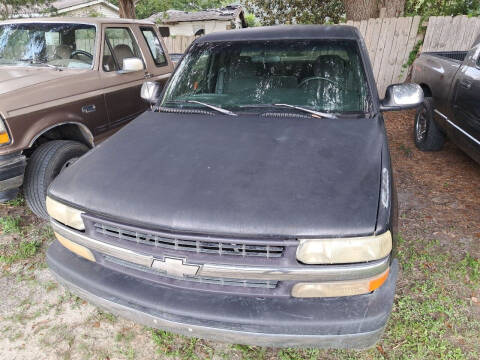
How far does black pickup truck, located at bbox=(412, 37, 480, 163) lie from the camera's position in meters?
3.57

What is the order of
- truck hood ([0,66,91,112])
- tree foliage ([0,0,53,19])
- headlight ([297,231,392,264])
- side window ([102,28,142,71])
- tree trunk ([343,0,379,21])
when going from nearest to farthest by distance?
headlight ([297,231,392,264]) < truck hood ([0,66,91,112]) < side window ([102,28,142,71]) < tree trunk ([343,0,379,21]) < tree foliage ([0,0,53,19])

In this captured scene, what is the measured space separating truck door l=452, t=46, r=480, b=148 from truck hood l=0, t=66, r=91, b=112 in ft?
13.5

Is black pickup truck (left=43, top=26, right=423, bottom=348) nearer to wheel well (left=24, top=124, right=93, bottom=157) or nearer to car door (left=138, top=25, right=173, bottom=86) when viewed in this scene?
wheel well (left=24, top=124, right=93, bottom=157)

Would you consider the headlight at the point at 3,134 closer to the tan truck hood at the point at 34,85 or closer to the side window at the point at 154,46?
the tan truck hood at the point at 34,85

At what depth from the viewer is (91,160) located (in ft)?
6.86

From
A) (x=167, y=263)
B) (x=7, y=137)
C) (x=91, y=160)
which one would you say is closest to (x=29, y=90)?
(x=7, y=137)

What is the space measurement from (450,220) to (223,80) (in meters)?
2.64

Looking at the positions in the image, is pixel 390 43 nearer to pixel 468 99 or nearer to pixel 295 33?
pixel 468 99

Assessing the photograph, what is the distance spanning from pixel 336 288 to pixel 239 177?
0.72m

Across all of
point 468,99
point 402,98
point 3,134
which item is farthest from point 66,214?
point 468,99

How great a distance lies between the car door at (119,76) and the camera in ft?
12.9

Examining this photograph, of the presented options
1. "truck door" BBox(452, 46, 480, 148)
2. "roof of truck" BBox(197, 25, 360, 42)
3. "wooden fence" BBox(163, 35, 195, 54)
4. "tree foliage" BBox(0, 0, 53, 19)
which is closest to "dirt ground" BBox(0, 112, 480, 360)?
"truck door" BBox(452, 46, 480, 148)

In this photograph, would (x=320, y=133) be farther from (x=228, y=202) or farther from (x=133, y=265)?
(x=133, y=265)

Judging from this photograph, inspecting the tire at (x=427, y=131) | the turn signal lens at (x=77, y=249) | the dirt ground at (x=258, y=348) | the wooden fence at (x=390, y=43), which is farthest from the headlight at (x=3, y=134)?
the wooden fence at (x=390, y=43)
